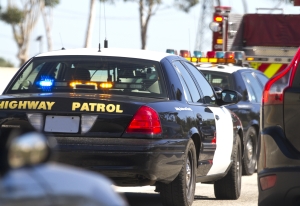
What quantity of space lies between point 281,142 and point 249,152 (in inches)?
307

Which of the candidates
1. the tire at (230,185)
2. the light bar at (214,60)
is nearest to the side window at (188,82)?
the tire at (230,185)

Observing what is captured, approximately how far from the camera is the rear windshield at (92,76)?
293 inches

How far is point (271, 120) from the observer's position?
5723 millimetres

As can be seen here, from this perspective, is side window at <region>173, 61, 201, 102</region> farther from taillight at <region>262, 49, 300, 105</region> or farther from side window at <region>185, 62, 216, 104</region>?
taillight at <region>262, 49, 300, 105</region>

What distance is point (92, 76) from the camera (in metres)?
7.64

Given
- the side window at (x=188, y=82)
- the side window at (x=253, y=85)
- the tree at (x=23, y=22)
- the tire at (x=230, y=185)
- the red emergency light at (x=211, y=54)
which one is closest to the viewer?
the side window at (x=188, y=82)

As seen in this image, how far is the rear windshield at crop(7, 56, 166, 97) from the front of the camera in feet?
24.4

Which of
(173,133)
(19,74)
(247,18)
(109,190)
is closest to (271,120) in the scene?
(173,133)

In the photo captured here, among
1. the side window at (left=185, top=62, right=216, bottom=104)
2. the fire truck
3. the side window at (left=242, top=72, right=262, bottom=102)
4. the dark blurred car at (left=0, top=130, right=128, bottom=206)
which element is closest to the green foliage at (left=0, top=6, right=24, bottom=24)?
the fire truck

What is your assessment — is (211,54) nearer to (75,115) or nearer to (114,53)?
(114,53)

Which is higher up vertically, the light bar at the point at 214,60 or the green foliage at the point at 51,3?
the light bar at the point at 214,60

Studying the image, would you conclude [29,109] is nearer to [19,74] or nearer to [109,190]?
[19,74]

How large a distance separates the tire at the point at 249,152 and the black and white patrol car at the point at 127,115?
4.22 metres

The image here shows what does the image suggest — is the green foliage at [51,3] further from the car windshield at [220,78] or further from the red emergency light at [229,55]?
the car windshield at [220,78]
